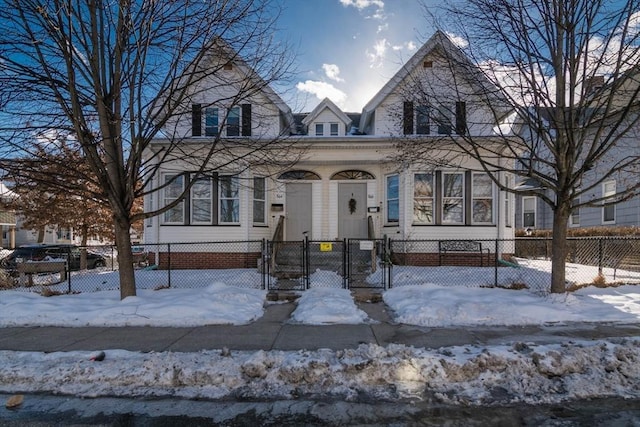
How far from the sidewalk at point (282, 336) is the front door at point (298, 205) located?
7.83 metres

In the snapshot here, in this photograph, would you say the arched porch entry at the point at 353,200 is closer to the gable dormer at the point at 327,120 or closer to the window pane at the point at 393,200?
the window pane at the point at 393,200

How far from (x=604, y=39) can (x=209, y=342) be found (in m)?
8.85

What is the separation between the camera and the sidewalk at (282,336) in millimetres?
5418

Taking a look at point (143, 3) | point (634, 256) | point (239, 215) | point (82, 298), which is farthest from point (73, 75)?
point (634, 256)

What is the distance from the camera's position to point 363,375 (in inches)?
166

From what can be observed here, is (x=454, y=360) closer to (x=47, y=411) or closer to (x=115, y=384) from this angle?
(x=115, y=384)

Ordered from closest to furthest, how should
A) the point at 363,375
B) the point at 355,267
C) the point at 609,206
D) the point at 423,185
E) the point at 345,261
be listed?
the point at 363,375
the point at 345,261
the point at 355,267
the point at 423,185
the point at 609,206

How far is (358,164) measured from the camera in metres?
13.9

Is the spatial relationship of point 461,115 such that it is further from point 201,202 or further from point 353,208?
point 201,202

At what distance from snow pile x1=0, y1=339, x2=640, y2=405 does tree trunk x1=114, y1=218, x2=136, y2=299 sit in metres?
3.15

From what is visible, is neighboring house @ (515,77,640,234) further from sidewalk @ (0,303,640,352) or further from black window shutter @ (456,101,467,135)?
sidewalk @ (0,303,640,352)

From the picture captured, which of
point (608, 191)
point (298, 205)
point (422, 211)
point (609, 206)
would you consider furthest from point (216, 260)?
point (608, 191)

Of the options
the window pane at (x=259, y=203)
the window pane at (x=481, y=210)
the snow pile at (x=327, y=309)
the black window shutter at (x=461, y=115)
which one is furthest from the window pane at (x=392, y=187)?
the snow pile at (x=327, y=309)

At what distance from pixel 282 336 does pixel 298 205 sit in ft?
29.2
